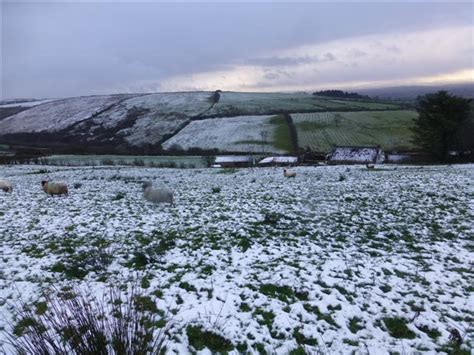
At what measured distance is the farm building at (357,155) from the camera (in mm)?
63156

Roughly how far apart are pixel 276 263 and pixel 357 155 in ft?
200

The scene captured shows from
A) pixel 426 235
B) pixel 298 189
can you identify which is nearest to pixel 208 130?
pixel 298 189

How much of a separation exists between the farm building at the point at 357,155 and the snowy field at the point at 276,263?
47.4m

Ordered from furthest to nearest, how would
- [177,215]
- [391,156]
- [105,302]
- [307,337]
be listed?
[391,156] → [177,215] → [105,302] → [307,337]

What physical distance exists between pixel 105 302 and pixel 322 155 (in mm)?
66030

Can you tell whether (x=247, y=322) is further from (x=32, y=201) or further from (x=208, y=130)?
(x=208, y=130)

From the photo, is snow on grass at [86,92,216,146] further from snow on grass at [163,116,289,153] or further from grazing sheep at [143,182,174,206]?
grazing sheep at [143,182,174,206]

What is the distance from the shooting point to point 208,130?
323 ft

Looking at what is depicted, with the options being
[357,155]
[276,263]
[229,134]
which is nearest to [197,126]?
[229,134]

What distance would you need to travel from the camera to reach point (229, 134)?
9269 cm

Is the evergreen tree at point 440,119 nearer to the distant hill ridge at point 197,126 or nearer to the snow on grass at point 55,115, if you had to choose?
the distant hill ridge at point 197,126

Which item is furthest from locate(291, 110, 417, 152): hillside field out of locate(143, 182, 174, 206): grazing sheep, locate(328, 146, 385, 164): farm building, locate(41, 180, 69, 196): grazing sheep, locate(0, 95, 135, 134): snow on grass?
locate(0, 95, 135, 134): snow on grass

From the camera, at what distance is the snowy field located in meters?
6.73

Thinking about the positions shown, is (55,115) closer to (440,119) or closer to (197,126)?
(197,126)
